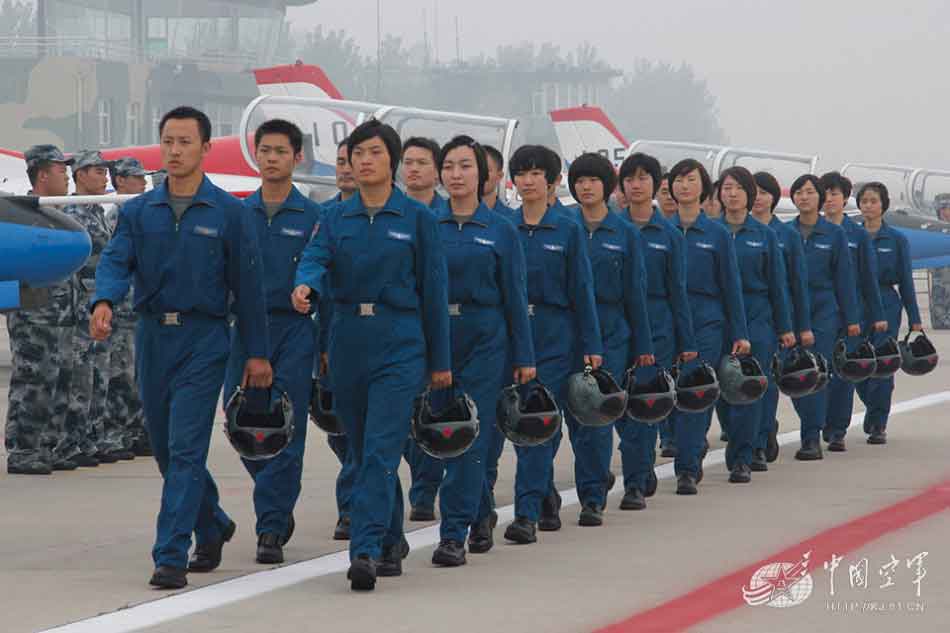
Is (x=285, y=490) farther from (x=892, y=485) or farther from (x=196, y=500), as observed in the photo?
(x=892, y=485)

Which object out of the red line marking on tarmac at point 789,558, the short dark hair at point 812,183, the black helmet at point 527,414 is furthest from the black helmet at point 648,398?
the short dark hair at point 812,183

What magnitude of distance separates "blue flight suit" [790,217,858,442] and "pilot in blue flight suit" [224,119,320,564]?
17.5ft

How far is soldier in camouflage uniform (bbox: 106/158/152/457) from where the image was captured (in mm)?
12820

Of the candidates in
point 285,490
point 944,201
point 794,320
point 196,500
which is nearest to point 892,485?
point 794,320

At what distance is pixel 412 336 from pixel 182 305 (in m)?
0.94

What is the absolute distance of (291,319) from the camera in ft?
28.6

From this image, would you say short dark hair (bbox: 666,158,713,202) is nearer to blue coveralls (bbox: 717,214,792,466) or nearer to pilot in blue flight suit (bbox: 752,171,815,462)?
blue coveralls (bbox: 717,214,792,466)

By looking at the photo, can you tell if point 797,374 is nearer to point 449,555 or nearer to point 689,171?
point 689,171

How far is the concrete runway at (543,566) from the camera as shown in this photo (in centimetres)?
709

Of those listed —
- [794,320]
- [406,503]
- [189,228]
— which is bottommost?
[406,503]

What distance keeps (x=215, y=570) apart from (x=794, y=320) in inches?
220

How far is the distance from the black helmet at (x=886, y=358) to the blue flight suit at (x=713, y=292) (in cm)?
235

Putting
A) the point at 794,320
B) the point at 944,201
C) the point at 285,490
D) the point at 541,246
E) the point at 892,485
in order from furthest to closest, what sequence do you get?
the point at 944,201 < the point at 794,320 < the point at 892,485 < the point at 541,246 < the point at 285,490

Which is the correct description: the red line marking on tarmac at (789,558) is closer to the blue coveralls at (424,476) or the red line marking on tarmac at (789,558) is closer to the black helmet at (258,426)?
the black helmet at (258,426)
